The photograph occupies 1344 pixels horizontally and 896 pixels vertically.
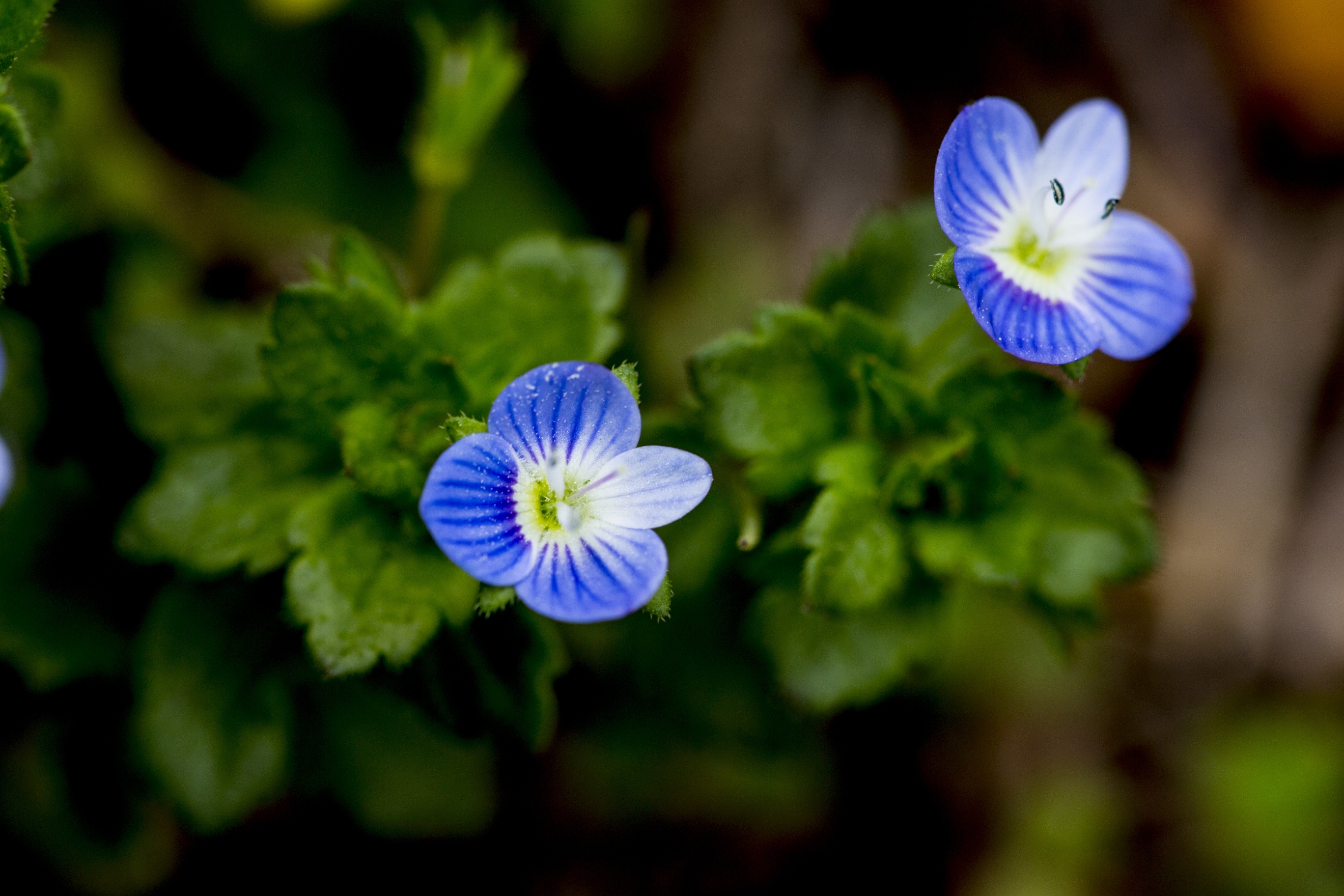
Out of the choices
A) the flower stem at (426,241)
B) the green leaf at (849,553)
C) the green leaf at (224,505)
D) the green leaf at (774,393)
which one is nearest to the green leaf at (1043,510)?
the green leaf at (849,553)

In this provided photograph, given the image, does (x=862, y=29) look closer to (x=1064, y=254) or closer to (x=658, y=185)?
(x=658, y=185)

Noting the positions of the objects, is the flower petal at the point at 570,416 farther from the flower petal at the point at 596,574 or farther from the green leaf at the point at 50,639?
the green leaf at the point at 50,639

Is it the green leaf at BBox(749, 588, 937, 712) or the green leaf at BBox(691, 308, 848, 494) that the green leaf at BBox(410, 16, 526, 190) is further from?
the green leaf at BBox(749, 588, 937, 712)

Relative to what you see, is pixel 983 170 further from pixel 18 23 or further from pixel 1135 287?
pixel 18 23

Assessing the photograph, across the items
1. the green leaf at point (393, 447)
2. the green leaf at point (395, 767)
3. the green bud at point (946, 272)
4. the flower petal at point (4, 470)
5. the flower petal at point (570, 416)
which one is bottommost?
the green leaf at point (395, 767)

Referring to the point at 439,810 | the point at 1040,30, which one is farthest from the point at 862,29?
the point at 439,810

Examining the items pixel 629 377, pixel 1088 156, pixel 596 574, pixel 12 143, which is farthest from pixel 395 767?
pixel 1088 156

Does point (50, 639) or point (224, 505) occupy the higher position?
point (224, 505)
